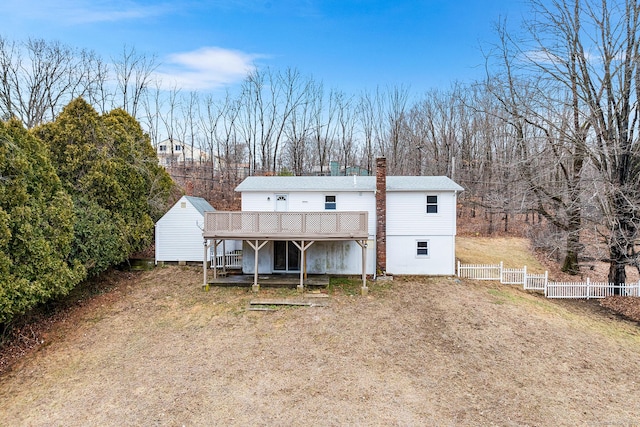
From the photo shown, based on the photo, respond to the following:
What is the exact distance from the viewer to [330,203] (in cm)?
1620

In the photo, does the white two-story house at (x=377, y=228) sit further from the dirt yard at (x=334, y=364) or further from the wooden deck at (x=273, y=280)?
the dirt yard at (x=334, y=364)

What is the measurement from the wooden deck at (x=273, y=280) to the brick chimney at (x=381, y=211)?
111 inches

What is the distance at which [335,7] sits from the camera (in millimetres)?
22828

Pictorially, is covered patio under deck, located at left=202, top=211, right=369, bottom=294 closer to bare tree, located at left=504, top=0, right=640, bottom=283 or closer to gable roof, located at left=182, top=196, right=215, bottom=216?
gable roof, located at left=182, top=196, right=215, bottom=216

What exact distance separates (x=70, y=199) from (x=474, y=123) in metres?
34.0

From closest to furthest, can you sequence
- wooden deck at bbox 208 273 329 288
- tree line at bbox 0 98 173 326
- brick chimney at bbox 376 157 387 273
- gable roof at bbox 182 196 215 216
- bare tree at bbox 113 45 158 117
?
tree line at bbox 0 98 173 326 < wooden deck at bbox 208 273 329 288 < brick chimney at bbox 376 157 387 273 < gable roof at bbox 182 196 215 216 < bare tree at bbox 113 45 158 117

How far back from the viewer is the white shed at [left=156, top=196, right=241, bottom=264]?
1714 cm

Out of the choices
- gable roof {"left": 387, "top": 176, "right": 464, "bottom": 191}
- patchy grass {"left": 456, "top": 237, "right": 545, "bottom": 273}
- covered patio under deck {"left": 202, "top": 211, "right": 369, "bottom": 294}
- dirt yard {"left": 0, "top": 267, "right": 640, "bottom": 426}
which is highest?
gable roof {"left": 387, "top": 176, "right": 464, "bottom": 191}

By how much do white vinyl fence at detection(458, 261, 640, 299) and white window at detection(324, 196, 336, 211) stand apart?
679 cm

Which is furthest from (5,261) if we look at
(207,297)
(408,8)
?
(408,8)

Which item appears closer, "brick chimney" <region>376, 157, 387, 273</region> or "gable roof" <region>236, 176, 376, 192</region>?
"brick chimney" <region>376, 157, 387, 273</region>

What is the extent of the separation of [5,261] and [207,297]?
6381mm

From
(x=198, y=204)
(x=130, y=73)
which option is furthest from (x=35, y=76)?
(x=198, y=204)

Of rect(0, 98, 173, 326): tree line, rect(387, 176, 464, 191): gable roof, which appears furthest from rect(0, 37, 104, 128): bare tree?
rect(387, 176, 464, 191): gable roof
